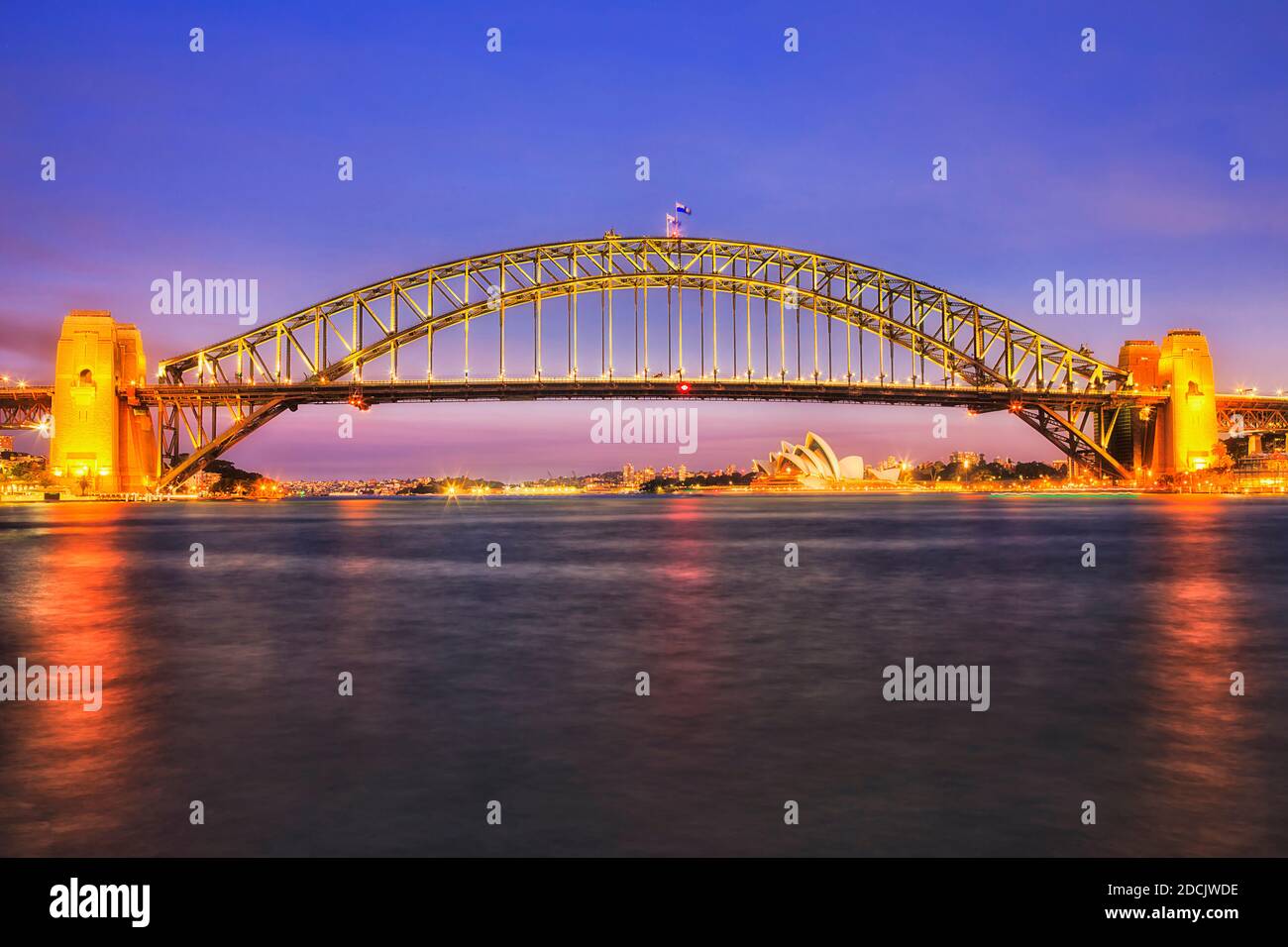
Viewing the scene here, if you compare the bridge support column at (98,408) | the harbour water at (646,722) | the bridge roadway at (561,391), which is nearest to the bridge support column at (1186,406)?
the bridge roadway at (561,391)

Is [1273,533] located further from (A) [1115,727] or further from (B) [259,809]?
(B) [259,809]

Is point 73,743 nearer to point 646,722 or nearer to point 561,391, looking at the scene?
point 646,722

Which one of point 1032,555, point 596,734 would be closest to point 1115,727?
point 596,734

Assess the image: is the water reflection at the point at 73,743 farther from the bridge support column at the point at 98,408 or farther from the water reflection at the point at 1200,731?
the bridge support column at the point at 98,408

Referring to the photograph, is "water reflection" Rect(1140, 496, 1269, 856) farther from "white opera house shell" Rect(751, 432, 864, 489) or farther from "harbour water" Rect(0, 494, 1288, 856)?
"white opera house shell" Rect(751, 432, 864, 489)

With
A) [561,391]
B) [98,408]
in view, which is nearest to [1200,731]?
[561,391]

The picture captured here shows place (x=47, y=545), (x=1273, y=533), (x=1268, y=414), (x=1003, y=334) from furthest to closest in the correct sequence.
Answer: (x=1268, y=414), (x=1003, y=334), (x=1273, y=533), (x=47, y=545)
